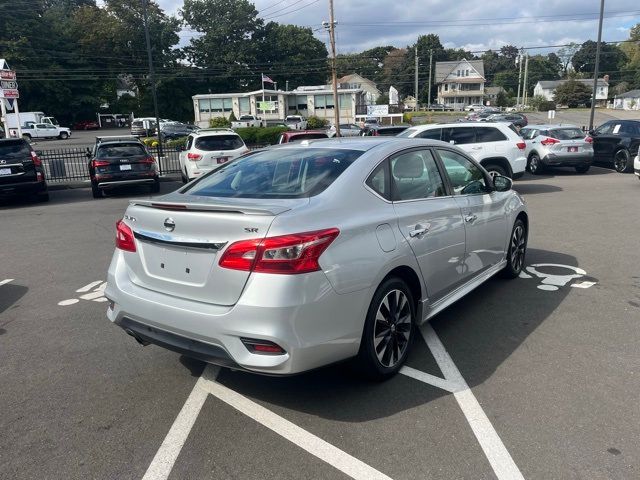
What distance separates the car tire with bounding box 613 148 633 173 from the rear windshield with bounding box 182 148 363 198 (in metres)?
17.0

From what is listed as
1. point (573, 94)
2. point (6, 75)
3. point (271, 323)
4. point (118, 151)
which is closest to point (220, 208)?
point (271, 323)

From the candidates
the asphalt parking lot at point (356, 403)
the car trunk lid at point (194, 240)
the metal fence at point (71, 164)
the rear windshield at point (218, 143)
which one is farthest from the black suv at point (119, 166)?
the car trunk lid at point (194, 240)

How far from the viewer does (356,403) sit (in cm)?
351

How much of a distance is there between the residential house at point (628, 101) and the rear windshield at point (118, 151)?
3790 inches

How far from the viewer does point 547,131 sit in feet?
57.7

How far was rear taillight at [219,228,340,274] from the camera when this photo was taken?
3006 millimetres

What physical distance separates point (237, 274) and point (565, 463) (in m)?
2.08

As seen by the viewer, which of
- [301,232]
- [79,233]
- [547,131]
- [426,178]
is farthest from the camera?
[547,131]

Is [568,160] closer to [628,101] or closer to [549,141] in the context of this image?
[549,141]

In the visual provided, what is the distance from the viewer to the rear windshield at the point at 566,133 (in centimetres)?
1736

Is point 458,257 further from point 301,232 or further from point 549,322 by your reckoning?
point 301,232

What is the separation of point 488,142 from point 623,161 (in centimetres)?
764

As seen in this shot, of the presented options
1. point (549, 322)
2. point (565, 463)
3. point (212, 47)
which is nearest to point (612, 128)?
point (549, 322)

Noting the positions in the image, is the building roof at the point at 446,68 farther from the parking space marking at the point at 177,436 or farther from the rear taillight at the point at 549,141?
the parking space marking at the point at 177,436
